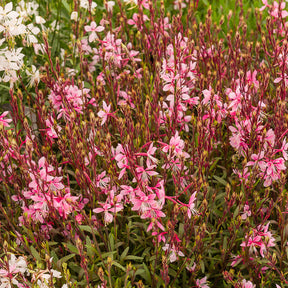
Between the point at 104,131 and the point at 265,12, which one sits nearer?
the point at 104,131

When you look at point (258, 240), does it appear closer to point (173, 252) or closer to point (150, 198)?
point (173, 252)

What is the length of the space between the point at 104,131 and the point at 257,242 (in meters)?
1.16

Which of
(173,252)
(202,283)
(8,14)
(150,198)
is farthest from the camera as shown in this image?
(8,14)

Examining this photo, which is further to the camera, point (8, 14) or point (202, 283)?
point (8, 14)

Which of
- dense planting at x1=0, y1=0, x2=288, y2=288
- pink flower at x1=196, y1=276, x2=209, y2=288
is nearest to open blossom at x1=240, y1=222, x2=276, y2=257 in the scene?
dense planting at x1=0, y1=0, x2=288, y2=288

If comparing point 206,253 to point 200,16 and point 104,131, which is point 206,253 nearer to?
point 104,131

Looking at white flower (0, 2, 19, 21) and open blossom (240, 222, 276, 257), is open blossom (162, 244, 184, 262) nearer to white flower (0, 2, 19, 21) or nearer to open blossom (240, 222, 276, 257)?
open blossom (240, 222, 276, 257)

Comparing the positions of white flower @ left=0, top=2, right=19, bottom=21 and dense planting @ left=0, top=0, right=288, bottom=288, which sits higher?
white flower @ left=0, top=2, right=19, bottom=21

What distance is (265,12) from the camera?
4.55m

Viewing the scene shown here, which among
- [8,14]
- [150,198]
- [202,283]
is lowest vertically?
[202,283]

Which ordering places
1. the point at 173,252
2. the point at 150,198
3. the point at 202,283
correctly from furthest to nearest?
1. the point at 202,283
2. the point at 173,252
3. the point at 150,198

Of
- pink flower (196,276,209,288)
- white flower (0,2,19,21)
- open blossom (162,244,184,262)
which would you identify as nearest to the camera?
open blossom (162,244,184,262)

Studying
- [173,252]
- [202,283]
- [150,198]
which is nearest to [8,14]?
[150,198]

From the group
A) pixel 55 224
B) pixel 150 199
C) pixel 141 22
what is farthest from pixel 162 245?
pixel 141 22
